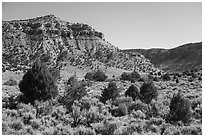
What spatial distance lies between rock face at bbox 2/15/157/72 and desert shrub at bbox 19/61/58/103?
7043 cm

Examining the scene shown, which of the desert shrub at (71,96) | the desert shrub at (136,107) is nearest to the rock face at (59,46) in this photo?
the desert shrub at (71,96)

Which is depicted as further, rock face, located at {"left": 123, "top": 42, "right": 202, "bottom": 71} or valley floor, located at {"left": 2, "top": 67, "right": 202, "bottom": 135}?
rock face, located at {"left": 123, "top": 42, "right": 202, "bottom": 71}

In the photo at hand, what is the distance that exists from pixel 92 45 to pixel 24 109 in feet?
342

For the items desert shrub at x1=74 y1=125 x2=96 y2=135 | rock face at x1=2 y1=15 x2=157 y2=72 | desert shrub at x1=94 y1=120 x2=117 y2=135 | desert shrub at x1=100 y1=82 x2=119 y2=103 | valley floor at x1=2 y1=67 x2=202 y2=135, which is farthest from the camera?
rock face at x1=2 y1=15 x2=157 y2=72

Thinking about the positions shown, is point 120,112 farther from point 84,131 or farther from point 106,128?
point 84,131

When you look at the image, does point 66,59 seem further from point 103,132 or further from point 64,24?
point 103,132

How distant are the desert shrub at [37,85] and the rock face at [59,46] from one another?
7043 cm

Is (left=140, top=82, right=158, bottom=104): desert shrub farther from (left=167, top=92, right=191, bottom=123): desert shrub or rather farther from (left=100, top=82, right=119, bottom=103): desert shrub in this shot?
(left=167, top=92, right=191, bottom=123): desert shrub

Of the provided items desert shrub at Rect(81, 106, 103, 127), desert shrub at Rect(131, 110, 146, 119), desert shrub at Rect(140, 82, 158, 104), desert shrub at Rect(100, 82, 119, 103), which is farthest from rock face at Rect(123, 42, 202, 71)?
desert shrub at Rect(81, 106, 103, 127)

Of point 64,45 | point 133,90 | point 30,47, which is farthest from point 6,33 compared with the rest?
point 133,90

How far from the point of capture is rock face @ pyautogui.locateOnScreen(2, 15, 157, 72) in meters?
96.4

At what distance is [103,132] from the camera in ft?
42.5

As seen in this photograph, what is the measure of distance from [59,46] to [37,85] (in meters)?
91.5

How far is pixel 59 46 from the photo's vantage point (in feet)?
359
